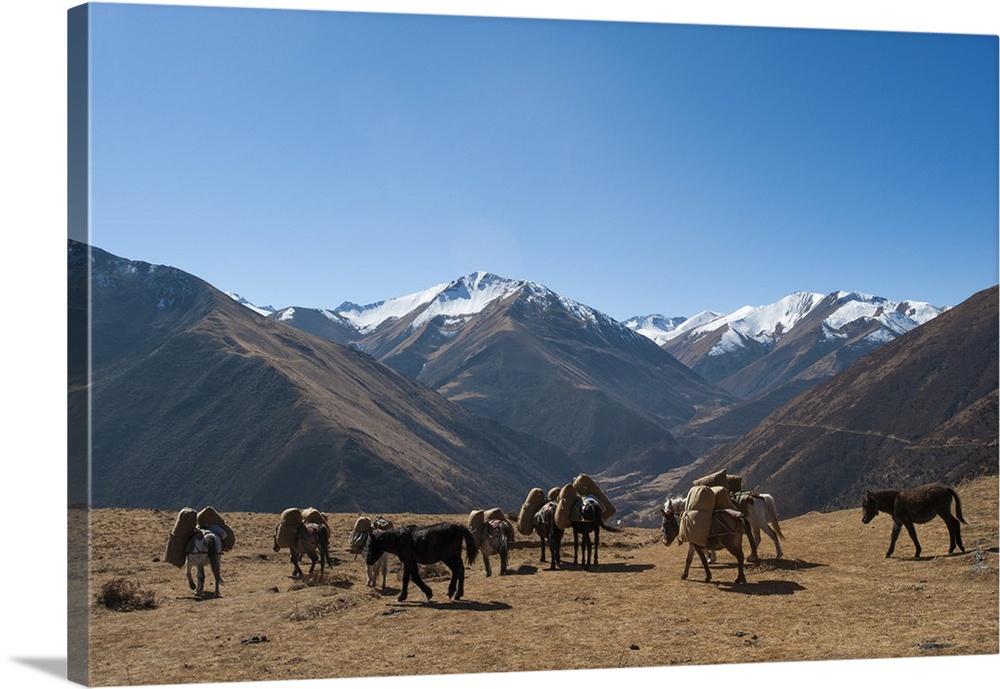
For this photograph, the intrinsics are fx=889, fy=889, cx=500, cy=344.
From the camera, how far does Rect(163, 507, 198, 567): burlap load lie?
25797mm

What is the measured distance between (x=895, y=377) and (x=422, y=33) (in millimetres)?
144250

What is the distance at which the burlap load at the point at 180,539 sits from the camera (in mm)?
25797

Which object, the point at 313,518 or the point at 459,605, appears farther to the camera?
the point at 313,518

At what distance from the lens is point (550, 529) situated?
1200 inches

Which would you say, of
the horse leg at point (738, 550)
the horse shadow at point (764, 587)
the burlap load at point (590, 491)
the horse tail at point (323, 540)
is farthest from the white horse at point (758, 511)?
the horse tail at point (323, 540)

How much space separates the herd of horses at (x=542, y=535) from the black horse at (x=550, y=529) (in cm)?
3

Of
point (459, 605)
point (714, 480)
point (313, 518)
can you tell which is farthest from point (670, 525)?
point (313, 518)

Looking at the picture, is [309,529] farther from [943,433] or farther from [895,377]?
[895,377]

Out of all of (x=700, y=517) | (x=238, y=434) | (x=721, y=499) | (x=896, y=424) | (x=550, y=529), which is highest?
(x=238, y=434)

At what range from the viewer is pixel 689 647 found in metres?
18.5

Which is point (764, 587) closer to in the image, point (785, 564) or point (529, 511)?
point (785, 564)

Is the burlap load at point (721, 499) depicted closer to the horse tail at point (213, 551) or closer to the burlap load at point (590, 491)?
the burlap load at point (590, 491)

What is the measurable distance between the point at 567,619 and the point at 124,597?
11264mm

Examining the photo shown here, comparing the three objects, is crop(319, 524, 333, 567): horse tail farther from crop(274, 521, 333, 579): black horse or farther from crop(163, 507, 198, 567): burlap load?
crop(163, 507, 198, 567): burlap load
